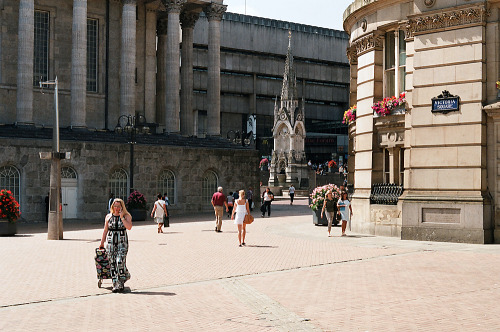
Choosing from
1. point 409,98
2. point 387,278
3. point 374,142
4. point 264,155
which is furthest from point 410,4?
point 264,155

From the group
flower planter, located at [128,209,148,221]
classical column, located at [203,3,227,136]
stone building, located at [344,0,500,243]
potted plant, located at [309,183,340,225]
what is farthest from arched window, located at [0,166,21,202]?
stone building, located at [344,0,500,243]

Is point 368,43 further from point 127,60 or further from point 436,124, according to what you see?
point 127,60

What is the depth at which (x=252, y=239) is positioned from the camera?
25109 millimetres

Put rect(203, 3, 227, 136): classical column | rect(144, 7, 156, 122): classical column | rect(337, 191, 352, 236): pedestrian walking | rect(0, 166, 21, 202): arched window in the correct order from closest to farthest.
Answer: rect(337, 191, 352, 236): pedestrian walking < rect(0, 166, 21, 202): arched window < rect(144, 7, 156, 122): classical column < rect(203, 3, 227, 136): classical column

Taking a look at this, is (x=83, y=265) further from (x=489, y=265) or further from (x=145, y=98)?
(x=145, y=98)

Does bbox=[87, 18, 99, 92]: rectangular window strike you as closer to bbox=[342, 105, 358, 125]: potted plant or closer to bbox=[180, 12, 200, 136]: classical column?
bbox=[180, 12, 200, 136]: classical column

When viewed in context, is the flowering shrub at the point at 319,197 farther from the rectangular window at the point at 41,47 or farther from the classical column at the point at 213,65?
the classical column at the point at 213,65

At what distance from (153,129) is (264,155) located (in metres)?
53.0

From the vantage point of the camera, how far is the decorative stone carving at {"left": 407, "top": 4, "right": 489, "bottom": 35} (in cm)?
2169

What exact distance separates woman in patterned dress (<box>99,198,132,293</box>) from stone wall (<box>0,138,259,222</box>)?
28.5 meters

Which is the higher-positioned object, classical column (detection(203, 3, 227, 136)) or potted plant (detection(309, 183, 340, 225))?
classical column (detection(203, 3, 227, 136))

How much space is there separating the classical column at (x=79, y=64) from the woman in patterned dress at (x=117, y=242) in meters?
35.9

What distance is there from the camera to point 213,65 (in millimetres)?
56969

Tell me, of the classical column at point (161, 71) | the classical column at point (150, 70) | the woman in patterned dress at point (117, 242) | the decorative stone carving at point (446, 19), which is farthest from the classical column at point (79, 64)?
the woman in patterned dress at point (117, 242)
